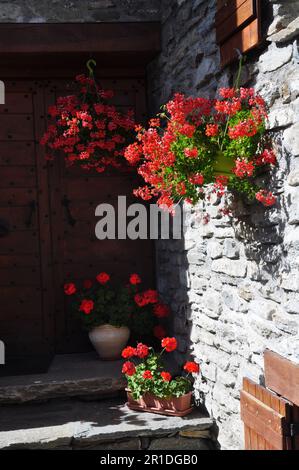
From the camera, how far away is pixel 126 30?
17.2ft

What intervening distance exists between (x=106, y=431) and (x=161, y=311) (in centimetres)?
128

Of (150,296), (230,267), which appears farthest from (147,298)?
(230,267)

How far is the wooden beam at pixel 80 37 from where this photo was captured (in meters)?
5.15

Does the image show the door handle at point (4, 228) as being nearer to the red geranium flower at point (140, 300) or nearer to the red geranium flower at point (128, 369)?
the red geranium flower at point (140, 300)

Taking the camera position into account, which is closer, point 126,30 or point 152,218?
point 126,30

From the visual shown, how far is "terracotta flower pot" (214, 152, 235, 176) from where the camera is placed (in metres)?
3.52

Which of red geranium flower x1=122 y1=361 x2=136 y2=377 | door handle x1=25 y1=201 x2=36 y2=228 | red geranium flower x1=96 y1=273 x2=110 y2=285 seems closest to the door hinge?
red geranium flower x1=122 y1=361 x2=136 y2=377

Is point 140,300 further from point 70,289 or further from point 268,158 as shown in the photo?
point 268,158

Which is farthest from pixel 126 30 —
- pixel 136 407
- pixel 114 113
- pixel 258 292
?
pixel 136 407

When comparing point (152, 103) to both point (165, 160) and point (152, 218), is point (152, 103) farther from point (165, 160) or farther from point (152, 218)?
point (165, 160)

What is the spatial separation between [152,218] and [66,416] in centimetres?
191

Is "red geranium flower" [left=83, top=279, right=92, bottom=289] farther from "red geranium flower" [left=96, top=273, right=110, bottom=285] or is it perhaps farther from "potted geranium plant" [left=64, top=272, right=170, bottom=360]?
"red geranium flower" [left=96, top=273, right=110, bottom=285]

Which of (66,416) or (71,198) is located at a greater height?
(71,198)

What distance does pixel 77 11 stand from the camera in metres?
5.20
